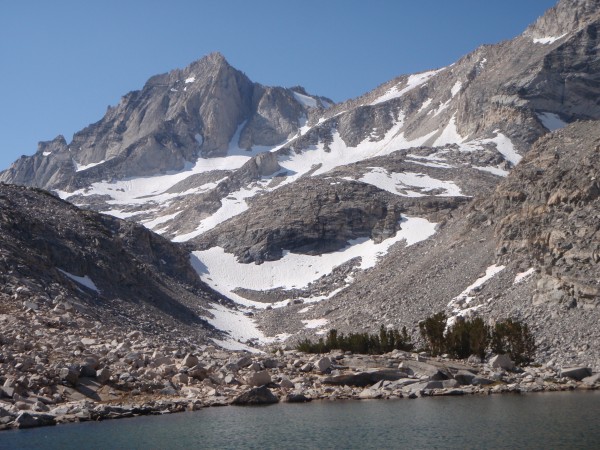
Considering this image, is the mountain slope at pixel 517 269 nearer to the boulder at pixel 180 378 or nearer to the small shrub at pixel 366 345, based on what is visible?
the small shrub at pixel 366 345

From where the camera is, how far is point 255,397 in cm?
4309

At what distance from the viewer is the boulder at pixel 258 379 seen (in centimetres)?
4625

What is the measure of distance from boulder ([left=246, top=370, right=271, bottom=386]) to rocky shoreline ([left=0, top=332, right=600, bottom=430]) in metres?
0.06

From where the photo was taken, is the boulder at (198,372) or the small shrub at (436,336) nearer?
the boulder at (198,372)

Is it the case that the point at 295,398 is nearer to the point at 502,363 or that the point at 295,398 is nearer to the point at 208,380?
the point at 208,380

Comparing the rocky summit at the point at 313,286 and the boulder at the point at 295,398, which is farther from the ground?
the rocky summit at the point at 313,286

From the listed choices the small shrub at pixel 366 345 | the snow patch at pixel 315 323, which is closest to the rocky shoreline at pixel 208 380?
the small shrub at pixel 366 345

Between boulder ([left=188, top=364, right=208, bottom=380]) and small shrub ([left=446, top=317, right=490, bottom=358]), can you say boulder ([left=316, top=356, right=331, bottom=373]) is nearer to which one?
boulder ([left=188, top=364, right=208, bottom=380])

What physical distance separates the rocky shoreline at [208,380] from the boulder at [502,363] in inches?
3.0

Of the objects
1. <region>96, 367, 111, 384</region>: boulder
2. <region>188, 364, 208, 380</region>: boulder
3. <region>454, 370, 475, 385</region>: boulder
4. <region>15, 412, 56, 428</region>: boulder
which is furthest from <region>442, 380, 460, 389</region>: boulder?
<region>15, 412, 56, 428</region>: boulder

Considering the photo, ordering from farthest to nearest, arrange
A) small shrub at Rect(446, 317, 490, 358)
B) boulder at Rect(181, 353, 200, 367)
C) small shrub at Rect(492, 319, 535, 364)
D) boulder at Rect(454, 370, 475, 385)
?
1. small shrub at Rect(446, 317, 490, 358)
2. small shrub at Rect(492, 319, 535, 364)
3. boulder at Rect(454, 370, 475, 385)
4. boulder at Rect(181, 353, 200, 367)

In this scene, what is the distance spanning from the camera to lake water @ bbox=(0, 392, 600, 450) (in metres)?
32.5

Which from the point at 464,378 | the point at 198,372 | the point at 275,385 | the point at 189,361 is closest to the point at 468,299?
the point at 464,378

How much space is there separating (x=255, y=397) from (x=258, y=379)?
3.36m
